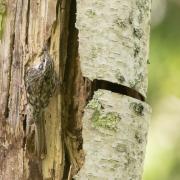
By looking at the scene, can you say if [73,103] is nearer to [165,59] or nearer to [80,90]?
[80,90]

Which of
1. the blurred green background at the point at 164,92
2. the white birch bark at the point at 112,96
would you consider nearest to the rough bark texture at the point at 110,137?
the white birch bark at the point at 112,96

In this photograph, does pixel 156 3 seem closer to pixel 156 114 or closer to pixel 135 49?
pixel 156 114

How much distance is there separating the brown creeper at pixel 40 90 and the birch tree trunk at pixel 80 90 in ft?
0.03

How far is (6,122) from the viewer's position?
72.4 inches

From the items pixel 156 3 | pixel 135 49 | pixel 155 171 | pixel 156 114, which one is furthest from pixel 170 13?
pixel 135 49

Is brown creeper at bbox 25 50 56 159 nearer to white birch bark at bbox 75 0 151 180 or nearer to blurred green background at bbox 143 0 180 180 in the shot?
white birch bark at bbox 75 0 151 180

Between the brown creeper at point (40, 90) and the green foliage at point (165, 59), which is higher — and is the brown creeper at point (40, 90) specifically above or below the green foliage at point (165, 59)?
above

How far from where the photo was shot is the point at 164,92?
3650mm

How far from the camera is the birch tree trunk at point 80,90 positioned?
1751 millimetres

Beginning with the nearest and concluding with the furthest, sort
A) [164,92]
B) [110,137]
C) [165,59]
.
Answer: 1. [110,137]
2. [165,59]
3. [164,92]

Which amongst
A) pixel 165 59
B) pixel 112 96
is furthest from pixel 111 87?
pixel 165 59

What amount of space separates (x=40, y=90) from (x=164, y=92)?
193 centimetres

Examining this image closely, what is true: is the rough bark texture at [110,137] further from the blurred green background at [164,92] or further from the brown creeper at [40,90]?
the blurred green background at [164,92]

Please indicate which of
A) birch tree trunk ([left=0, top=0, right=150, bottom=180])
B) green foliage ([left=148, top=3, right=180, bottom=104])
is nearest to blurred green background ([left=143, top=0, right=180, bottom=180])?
green foliage ([left=148, top=3, right=180, bottom=104])
